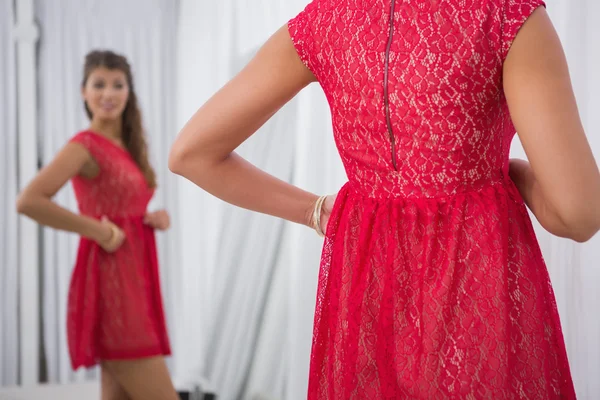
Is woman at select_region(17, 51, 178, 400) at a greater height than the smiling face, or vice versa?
the smiling face

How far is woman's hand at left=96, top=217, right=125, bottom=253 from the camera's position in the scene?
2.73m

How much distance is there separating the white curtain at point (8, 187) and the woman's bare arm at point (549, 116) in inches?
173

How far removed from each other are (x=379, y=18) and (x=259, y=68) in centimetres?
20

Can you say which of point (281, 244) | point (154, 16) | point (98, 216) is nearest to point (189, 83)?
point (154, 16)

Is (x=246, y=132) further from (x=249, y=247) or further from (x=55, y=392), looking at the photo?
(x=55, y=392)

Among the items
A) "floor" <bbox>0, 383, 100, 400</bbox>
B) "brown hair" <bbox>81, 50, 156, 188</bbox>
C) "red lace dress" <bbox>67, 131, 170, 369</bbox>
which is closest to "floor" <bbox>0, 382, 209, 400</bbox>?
"floor" <bbox>0, 383, 100, 400</bbox>

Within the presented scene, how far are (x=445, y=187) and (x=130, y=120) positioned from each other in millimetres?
2209

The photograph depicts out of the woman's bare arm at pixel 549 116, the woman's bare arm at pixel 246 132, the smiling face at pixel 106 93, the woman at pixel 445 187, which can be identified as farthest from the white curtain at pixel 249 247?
the woman's bare arm at pixel 549 116

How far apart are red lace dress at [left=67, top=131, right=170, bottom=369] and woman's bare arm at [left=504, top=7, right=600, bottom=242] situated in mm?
2056

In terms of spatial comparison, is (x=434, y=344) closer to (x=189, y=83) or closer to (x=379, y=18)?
(x=379, y=18)

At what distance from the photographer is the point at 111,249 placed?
276 cm

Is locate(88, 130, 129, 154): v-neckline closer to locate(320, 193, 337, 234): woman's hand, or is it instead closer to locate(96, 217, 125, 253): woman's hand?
locate(96, 217, 125, 253): woman's hand

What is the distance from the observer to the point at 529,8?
0.83 metres

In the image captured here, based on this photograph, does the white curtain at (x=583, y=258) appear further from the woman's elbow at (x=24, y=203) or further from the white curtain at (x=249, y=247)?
the woman's elbow at (x=24, y=203)
